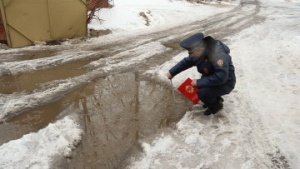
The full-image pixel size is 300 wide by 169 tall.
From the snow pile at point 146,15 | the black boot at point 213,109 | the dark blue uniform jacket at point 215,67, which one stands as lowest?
the black boot at point 213,109

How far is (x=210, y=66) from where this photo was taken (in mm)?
4281

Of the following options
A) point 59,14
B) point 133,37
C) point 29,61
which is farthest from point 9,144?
point 133,37

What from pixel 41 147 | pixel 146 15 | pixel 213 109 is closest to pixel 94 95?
pixel 41 147

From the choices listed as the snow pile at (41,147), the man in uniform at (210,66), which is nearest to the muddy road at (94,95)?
the snow pile at (41,147)

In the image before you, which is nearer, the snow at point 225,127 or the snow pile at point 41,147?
the snow pile at point 41,147

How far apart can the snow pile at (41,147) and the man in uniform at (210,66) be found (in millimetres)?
1913

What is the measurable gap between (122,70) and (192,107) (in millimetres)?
2121

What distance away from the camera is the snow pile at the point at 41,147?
3.43 meters

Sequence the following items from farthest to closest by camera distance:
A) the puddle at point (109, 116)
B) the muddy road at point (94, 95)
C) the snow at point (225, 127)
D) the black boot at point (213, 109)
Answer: the black boot at point (213, 109), the muddy road at point (94, 95), the puddle at point (109, 116), the snow at point (225, 127)

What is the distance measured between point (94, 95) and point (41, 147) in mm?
1741

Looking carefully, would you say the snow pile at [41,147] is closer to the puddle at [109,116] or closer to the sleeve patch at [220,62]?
the puddle at [109,116]

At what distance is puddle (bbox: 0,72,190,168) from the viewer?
3740 mm

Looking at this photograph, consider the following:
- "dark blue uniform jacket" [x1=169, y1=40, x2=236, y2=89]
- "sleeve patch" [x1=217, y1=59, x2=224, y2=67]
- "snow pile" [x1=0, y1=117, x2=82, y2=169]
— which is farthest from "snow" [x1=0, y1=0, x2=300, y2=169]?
"sleeve patch" [x1=217, y1=59, x2=224, y2=67]

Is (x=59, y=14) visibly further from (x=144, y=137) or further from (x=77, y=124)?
(x=144, y=137)
